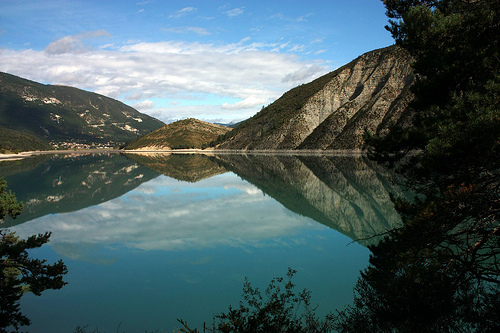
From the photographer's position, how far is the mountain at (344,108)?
108625 mm

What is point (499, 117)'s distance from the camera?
7.68 metres

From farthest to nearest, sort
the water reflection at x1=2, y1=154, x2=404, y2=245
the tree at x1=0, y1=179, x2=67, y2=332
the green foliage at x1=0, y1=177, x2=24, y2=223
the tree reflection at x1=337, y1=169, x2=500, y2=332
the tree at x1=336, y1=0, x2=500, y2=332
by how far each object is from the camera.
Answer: the water reflection at x1=2, y1=154, x2=404, y2=245 → the green foliage at x1=0, y1=177, x2=24, y2=223 → the tree at x1=0, y1=179, x2=67, y2=332 → the tree at x1=336, y1=0, x2=500, y2=332 → the tree reflection at x1=337, y1=169, x2=500, y2=332

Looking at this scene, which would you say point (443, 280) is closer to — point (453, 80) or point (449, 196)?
point (449, 196)

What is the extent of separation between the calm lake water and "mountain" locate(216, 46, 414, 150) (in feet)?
236

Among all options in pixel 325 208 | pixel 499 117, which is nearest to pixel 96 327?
pixel 499 117

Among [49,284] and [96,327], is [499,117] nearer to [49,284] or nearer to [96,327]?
[96,327]

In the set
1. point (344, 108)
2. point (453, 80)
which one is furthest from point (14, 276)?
point (344, 108)

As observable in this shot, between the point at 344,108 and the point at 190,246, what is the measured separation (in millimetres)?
114269

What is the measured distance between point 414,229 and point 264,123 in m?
145

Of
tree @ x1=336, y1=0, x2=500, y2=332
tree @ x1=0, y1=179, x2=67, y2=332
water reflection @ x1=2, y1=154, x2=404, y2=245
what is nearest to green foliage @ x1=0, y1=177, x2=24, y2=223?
tree @ x1=0, y1=179, x2=67, y2=332

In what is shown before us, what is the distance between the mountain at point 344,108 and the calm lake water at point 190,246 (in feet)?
236

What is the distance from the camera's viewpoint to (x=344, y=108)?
12369 cm

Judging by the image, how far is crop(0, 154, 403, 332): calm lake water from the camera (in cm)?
1203

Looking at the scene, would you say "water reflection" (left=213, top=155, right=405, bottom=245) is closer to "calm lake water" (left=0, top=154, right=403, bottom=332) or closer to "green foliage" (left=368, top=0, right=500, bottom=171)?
"calm lake water" (left=0, top=154, right=403, bottom=332)
